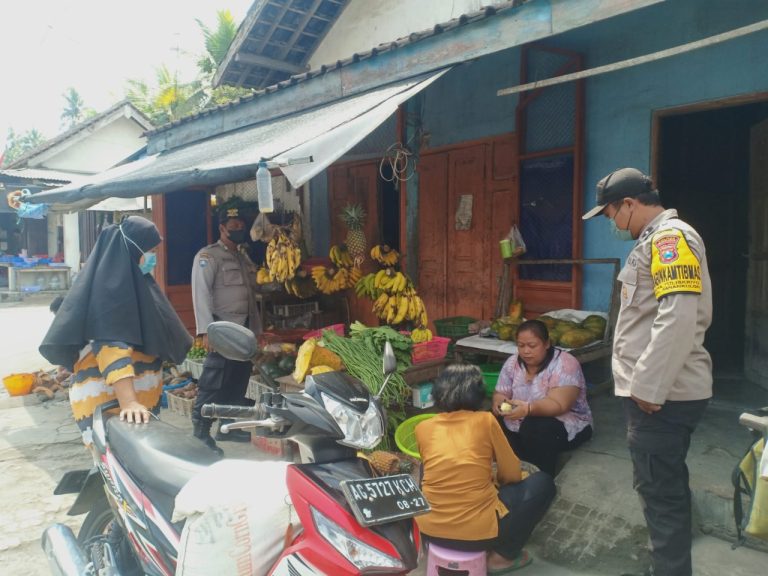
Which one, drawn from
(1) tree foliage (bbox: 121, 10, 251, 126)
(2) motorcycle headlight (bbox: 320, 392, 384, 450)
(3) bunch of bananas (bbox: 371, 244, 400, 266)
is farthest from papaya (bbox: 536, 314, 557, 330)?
(1) tree foliage (bbox: 121, 10, 251, 126)

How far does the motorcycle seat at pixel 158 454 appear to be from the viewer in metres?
2.01

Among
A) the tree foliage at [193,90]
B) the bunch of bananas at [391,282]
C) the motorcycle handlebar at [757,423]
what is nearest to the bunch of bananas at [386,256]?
the bunch of bananas at [391,282]

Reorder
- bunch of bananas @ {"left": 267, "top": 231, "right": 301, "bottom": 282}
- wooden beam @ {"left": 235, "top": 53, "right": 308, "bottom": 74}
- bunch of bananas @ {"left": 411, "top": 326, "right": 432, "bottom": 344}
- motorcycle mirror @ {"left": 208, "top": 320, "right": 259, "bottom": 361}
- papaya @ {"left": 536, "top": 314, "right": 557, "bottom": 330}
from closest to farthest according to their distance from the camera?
motorcycle mirror @ {"left": 208, "top": 320, "right": 259, "bottom": 361} < bunch of bananas @ {"left": 411, "top": 326, "right": 432, "bottom": 344} < papaya @ {"left": 536, "top": 314, "right": 557, "bottom": 330} < bunch of bananas @ {"left": 267, "top": 231, "right": 301, "bottom": 282} < wooden beam @ {"left": 235, "top": 53, "right": 308, "bottom": 74}

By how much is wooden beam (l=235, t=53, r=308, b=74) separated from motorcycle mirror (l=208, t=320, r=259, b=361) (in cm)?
721

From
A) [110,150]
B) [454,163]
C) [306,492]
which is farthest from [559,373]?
[110,150]

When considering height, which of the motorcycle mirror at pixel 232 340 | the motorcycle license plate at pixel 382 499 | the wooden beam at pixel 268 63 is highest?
the wooden beam at pixel 268 63

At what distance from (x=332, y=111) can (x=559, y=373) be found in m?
2.74

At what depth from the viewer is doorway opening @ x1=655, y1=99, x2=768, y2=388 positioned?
576cm

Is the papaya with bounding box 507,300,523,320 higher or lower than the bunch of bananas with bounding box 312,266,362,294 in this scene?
lower

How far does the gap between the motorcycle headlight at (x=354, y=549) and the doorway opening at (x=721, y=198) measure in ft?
16.9

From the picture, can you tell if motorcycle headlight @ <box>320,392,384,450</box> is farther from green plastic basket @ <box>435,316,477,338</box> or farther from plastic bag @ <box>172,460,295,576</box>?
green plastic basket @ <box>435,316,477,338</box>

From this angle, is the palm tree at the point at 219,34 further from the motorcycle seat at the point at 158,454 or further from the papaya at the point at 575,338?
the motorcycle seat at the point at 158,454

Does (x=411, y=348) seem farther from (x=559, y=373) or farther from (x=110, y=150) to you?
(x=110, y=150)

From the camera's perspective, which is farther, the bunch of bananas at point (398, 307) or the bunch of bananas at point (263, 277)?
the bunch of bananas at point (263, 277)
